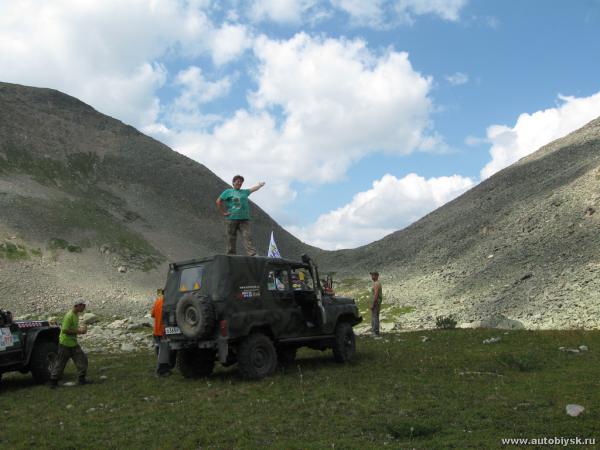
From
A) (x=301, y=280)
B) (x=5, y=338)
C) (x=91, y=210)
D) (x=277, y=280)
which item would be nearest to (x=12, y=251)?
(x=91, y=210)

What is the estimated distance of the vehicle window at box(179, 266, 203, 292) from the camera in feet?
38.5

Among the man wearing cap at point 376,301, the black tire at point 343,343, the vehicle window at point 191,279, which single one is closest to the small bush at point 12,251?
the man wearing cap at point 376,301

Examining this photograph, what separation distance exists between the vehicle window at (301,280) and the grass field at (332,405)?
199cm

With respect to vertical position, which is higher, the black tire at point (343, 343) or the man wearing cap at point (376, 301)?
the man wearing cap at point (376, 301)

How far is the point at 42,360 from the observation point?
12562 millimetres

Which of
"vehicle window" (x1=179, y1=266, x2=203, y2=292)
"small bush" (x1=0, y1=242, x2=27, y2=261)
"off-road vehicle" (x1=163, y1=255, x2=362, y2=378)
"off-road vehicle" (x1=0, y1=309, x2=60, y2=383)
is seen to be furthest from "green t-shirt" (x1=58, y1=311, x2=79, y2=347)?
"small bush" (x1=0, y1=242, x2=27, y2=261)

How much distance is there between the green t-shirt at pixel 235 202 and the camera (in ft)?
46.4

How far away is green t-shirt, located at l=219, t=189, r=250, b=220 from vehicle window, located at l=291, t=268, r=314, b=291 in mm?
2362

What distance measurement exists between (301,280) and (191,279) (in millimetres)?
2790

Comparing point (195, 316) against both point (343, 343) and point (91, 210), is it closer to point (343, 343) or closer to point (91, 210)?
point (343, 343)

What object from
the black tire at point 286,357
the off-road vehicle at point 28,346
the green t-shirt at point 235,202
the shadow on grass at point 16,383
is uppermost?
the green t-shirt at point 235,202

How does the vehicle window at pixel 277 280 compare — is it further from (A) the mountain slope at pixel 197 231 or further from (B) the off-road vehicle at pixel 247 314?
(A) the mountain slope at pixel 197 231

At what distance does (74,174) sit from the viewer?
6731 cm

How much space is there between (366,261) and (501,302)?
31.7 meters
